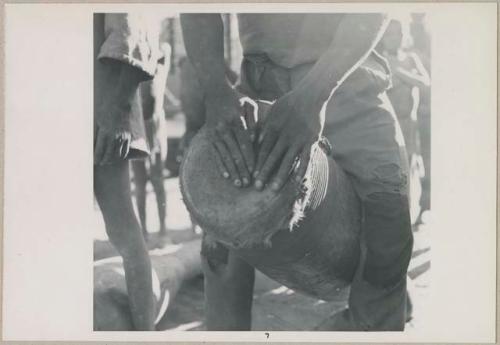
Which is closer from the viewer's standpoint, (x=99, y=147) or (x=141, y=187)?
(x=99, y=147)

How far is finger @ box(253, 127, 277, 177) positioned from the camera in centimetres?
173

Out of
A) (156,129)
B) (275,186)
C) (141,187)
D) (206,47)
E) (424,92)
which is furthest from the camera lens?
(141,187)

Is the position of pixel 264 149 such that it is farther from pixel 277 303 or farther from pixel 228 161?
pixel 277 303

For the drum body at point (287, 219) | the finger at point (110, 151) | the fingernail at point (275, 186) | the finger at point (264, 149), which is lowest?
the drum body at point (287, 219)

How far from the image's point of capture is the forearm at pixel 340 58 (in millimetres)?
1812

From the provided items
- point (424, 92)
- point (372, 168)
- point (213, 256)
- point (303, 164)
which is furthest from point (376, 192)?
point (424, 92)

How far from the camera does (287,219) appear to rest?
68.5 inches

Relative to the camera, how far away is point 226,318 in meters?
2.55

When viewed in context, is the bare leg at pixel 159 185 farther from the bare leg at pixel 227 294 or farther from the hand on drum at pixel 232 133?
the hand on drum at pixel 232 133

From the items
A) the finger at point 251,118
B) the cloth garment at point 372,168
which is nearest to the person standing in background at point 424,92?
the cloth garment at point 372,168

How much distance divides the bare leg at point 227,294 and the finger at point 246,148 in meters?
0.80

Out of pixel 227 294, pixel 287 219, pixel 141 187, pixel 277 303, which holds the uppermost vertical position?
pixel 287 219

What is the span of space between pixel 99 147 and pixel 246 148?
959 millimetres

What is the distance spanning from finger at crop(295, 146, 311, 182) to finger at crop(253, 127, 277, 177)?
89mm
